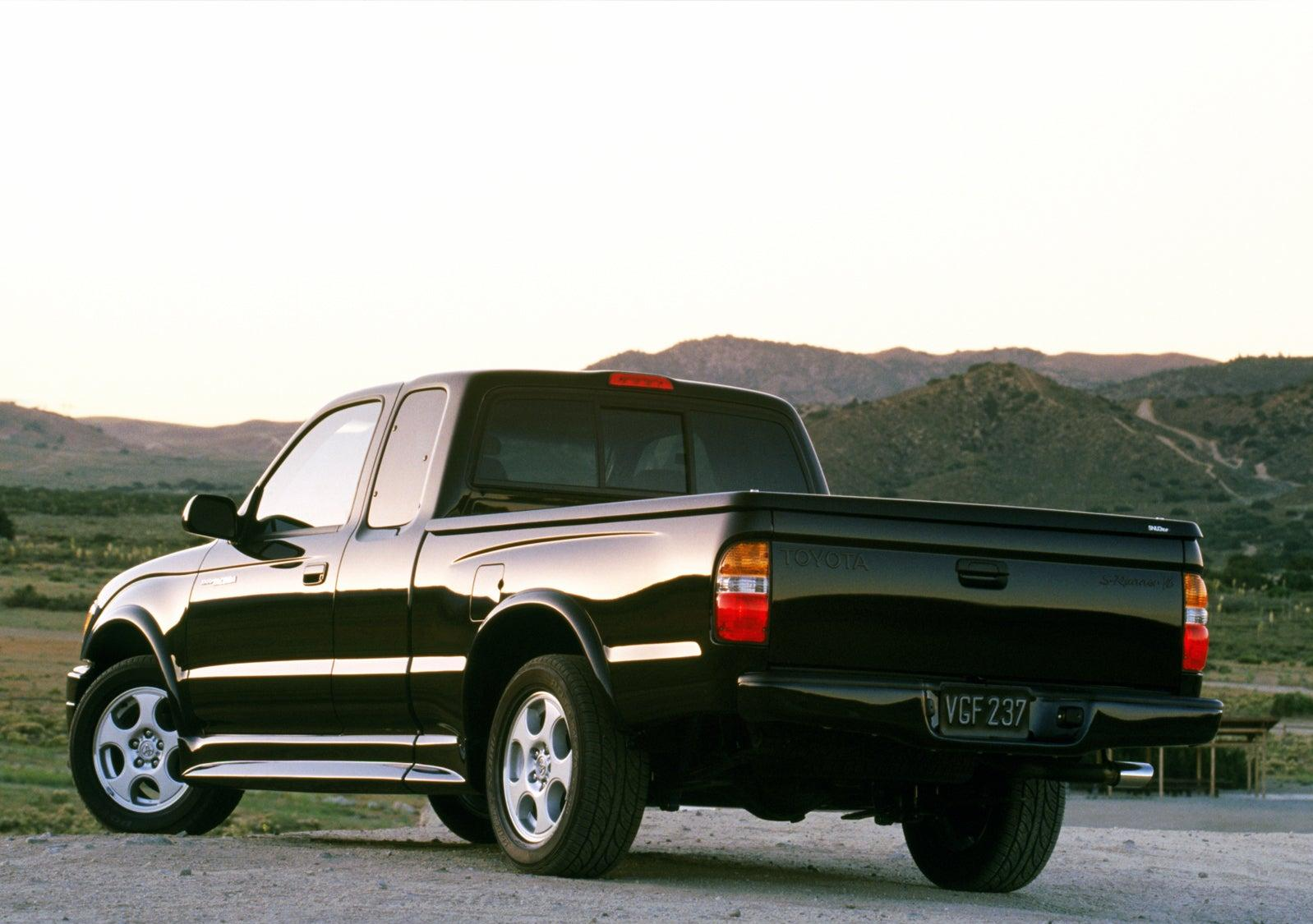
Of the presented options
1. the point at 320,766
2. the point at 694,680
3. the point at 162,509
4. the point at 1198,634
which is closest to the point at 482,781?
the point at 320,766

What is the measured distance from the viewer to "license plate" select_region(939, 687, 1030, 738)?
6953mm

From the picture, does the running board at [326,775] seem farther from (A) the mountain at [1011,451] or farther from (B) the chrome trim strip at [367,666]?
(A) the mountain at [1011,451]

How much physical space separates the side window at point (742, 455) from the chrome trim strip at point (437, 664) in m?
1.59

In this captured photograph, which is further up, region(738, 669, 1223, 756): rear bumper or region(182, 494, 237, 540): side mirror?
region(182, 494, 237, 540): side mirror

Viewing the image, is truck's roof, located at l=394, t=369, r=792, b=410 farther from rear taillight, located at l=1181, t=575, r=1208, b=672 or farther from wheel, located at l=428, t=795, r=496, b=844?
wheel, located at l=428, t=795, r=496, b=844

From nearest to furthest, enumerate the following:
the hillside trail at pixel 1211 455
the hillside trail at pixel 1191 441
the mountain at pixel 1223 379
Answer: the hillside trail at pixel 1191 441 < the hillside trail at pixel 1211 455 < the mountain at pixel 1223 379

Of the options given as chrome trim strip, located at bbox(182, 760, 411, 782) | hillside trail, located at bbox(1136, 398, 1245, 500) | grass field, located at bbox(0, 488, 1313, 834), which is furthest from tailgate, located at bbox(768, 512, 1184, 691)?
hillside trail, located at bbox(1136, 398, 1245, 500)

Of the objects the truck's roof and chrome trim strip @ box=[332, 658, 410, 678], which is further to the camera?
the truck's roof

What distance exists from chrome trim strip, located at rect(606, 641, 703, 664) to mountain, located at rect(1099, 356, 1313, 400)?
522 ft

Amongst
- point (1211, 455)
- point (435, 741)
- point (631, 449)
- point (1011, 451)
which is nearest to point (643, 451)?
point (631, 449)

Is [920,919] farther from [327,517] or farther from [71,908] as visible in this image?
[327,517]

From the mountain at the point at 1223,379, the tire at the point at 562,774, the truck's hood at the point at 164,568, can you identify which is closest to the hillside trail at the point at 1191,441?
the mountain at the point at 1223,379

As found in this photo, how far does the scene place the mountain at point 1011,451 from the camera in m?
107

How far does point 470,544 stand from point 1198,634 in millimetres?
2904
